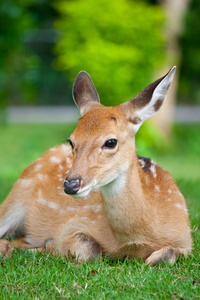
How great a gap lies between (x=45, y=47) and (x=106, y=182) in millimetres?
17156

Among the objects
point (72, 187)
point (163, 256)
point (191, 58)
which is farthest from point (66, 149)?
point (191, 58)

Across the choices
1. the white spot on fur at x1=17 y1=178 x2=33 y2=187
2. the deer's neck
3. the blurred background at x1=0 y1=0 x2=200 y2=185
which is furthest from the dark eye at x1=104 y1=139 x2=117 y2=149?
the blurred background at x1=0 y1=0 x2=200 y2=185

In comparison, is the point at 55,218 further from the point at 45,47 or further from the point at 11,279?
the point at 45,47

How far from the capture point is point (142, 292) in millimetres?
3615

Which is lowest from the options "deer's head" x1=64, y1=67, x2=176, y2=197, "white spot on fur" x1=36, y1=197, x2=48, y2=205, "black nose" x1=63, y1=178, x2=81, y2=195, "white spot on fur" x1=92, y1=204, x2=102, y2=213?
"white spot on fur" x1=36, y1=197, x2=48, y2=205

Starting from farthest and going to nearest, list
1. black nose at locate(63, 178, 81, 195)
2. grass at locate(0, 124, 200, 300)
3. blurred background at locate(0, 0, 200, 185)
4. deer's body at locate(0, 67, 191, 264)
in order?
blurred background at locate(0, 0, 200, 185)
deer's body at locate(0, 67, 191, 264)
black nose at locate(63, 178, 81, 195)
grass at locate(0, 124, 200, 300)

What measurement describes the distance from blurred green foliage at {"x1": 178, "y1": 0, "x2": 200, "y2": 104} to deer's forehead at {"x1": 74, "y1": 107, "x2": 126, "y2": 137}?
14716 mm

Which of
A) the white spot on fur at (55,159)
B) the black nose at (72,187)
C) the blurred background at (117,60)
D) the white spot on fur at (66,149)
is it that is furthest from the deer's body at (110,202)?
the blurred background at (117,60)

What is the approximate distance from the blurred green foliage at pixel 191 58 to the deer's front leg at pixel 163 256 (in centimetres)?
1488

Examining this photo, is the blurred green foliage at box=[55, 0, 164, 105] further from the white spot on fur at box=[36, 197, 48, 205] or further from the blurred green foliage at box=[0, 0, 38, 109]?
the white spot on fur at box=[36, 197, 48, 205]

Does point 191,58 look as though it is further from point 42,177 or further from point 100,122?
point 100,122

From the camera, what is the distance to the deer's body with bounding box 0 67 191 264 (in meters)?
4.01

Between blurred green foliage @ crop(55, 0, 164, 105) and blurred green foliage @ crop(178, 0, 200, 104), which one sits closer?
blurred green foliage @ crop(55, 0, 164, 105)

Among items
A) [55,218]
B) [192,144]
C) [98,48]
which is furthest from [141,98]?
[192,144]
